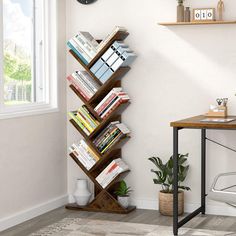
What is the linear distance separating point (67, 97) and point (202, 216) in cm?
168

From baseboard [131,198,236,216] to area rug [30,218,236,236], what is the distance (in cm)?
54

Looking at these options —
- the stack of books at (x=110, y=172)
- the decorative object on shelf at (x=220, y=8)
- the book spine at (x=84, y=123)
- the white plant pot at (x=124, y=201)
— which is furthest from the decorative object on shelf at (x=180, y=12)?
Result: the white plant pot at (x=124, y=201)

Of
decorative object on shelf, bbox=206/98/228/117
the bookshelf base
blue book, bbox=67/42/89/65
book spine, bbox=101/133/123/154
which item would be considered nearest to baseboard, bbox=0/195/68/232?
the bookshelf base

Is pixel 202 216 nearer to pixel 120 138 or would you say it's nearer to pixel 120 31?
pixel 120 138

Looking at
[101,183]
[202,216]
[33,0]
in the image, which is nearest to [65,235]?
[101,183]

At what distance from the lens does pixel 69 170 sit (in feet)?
19.3

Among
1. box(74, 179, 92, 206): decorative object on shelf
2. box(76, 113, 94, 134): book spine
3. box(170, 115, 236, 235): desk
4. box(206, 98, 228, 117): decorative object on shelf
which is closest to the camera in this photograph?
box(170, 115, 236, 235): desk

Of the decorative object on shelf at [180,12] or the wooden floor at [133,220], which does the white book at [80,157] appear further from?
the decorative object on shelf at [180,12]

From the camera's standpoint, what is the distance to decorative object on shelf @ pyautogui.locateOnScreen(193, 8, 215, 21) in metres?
5.16

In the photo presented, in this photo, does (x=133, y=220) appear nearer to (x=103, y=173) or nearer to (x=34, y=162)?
(x=103, y=173)

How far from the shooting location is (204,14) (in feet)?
17.0

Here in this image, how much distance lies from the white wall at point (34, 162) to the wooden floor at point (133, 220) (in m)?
0.10

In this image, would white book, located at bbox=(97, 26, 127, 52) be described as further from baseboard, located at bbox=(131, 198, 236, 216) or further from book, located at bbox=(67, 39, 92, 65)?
baseboard, located at bbox=(131, 198, 236, 216)

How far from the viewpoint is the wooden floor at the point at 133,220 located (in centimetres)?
492
